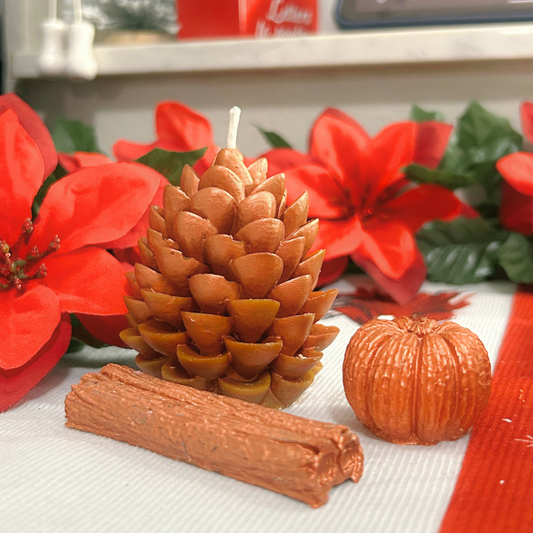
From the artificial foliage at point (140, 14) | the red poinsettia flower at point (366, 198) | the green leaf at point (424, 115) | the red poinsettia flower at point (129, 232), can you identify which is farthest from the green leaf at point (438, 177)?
the artificial foliage at point (140, 14)

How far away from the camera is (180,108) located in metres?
0.50

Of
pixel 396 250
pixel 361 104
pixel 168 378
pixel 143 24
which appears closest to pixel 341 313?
pixel 396 250

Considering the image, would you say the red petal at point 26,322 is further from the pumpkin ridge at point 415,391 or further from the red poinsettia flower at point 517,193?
the red poinsettia flower at point 517,193

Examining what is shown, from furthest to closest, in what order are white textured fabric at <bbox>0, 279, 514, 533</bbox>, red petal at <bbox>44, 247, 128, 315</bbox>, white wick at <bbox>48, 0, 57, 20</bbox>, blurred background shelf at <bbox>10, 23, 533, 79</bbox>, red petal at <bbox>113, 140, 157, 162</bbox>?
white wick at <bbox>48, 0, 57, 20</bbox> < blurred background shelf at <bbox>10, 23, 533, 79</bbox> < red petal at <bbox>113, 140, 157, 162</bbox> < red petal at <bbox>44, 247, 128, 315</bbox> < white textured fabric at <bbox>0, 279, 514, 533</bbox>

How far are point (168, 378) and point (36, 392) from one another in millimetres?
A: 88

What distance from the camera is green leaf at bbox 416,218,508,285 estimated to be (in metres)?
0.58

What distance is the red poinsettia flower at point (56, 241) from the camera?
305 mm

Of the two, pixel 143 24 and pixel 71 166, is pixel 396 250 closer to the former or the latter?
pixel 71 166

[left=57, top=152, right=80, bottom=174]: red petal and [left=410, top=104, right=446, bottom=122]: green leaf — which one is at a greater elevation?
[left=410, top=104, right=446, bottom=122]: green leaf

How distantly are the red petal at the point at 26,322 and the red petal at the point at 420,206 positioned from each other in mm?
330

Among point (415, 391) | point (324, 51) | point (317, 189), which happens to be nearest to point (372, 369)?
point (415, 391)

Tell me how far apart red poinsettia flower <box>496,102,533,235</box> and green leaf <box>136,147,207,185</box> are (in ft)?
0.86

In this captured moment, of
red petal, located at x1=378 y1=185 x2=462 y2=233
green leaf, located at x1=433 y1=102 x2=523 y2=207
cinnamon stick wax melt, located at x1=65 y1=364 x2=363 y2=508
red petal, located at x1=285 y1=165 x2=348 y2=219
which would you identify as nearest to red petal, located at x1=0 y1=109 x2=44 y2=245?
cinnamon stick wax melt, located at x1=65 y1=364 x2=363 y2=508

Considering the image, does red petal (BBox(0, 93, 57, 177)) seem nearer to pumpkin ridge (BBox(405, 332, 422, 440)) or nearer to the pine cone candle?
the pine cone candle
